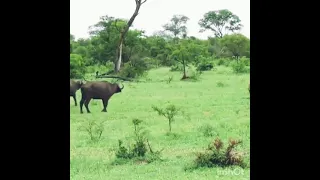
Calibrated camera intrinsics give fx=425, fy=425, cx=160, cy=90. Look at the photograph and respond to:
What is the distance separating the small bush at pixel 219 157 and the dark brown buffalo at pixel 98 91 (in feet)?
1.95

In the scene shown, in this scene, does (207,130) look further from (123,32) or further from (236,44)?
(123,32)

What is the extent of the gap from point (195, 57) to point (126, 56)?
15.8 inches

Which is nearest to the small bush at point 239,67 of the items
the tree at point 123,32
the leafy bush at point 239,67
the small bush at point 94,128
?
the leafy bush at point 239,67

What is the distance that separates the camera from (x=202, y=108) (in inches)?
95.8

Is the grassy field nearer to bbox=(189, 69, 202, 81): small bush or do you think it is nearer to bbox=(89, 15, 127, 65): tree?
bbox=(189, 69, 202, 81): small bush

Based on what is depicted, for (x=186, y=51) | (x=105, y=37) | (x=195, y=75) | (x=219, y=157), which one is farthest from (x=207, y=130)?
(x=105, y=37)

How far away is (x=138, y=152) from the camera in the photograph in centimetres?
225

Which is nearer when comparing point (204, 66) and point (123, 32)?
point (123, 32)

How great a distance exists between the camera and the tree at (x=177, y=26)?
90.0 inches

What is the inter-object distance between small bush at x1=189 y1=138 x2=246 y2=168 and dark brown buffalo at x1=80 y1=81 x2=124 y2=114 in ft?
1.95

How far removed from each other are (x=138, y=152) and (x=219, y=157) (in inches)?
16.8
